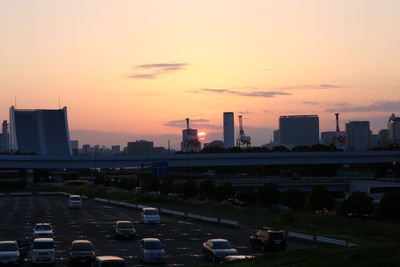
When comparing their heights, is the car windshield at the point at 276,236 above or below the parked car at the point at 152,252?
above

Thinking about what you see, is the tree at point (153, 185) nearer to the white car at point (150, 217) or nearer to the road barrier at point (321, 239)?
the white car at point (150, 217)

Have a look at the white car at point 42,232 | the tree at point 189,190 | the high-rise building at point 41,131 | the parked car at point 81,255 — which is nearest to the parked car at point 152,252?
the parked car at point 81,255

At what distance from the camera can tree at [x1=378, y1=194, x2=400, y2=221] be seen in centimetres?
5874

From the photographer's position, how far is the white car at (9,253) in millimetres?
27609

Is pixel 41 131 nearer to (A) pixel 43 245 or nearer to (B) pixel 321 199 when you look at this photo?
(B) pixel 321 199

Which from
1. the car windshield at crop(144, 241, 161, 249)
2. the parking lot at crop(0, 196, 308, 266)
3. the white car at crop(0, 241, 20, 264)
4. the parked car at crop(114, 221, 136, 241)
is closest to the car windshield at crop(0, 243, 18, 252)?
the white car at crop(0, 241, 20, 264)

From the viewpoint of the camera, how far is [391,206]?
194 feet

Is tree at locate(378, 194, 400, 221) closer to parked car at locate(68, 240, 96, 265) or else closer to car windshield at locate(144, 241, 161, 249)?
car windshield at locate(144, 241, 161, 249)

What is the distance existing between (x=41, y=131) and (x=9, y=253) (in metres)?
163

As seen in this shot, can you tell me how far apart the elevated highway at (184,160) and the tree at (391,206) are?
63.2 m

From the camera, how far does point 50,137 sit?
614 feet

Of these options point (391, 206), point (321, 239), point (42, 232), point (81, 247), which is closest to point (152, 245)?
point (81, 247)

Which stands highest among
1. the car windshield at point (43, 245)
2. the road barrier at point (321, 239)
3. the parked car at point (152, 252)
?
the car windshield at point (43, 245)

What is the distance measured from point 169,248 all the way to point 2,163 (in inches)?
3718
